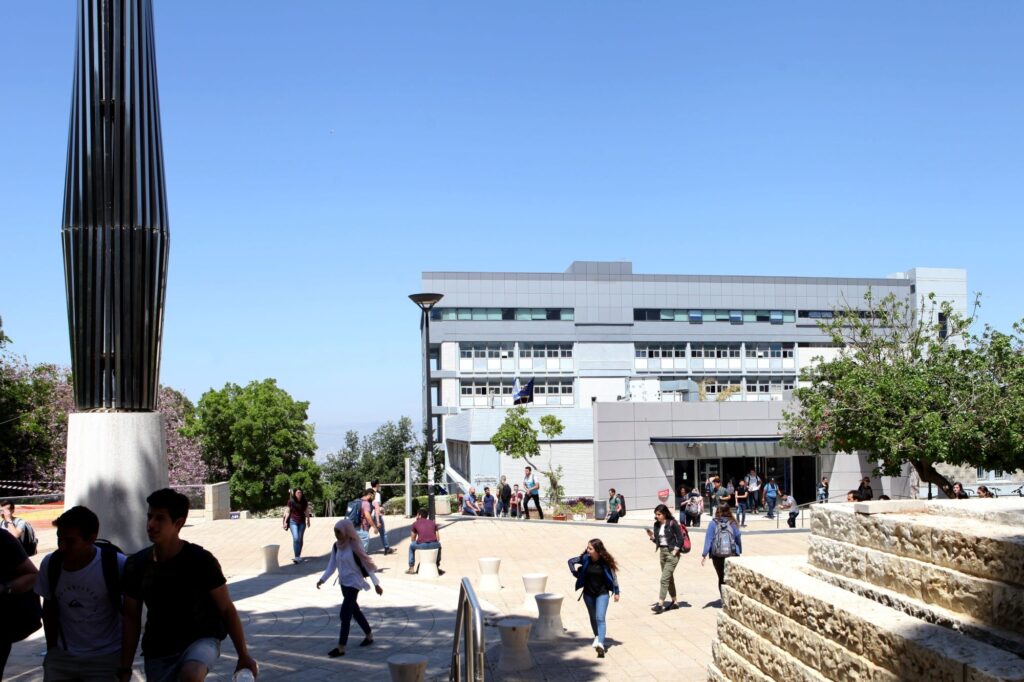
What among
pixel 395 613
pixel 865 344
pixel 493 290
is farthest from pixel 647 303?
pixel 395 613

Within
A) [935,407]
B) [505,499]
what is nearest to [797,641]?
[935,407]

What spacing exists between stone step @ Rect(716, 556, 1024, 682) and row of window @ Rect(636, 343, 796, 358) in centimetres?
6159

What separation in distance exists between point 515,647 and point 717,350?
6281 cm

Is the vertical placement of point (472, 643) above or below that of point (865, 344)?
below

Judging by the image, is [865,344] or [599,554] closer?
[599,554]

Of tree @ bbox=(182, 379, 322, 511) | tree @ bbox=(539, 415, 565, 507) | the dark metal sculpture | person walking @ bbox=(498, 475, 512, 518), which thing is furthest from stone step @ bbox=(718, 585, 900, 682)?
tree @ bbox=(182, 379, 322, 511)

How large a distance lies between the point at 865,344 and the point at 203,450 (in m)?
42.1

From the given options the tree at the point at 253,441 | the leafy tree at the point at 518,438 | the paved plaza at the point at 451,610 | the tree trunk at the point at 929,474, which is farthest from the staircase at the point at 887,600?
Result: the tree at the point at 253,441

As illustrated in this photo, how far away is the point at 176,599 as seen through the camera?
4895 millimetres

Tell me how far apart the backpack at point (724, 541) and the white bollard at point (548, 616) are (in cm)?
255

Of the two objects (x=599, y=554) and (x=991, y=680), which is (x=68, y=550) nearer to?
(x=991, y=680)

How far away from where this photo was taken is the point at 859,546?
21.1 ft

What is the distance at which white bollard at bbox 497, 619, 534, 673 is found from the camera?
950 cm

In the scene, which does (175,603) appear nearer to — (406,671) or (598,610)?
(406,671)
